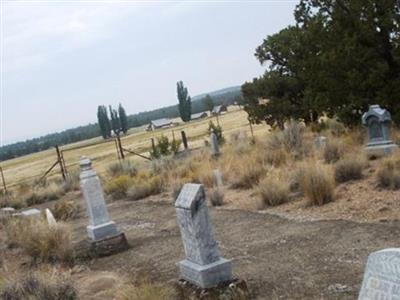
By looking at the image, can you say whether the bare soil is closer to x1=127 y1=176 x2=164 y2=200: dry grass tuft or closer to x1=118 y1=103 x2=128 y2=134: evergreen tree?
x1=127 y1=176 x2=164 y2=200: dry grass tuft

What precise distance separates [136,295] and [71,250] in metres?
4.23

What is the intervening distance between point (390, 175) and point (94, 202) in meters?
5.63

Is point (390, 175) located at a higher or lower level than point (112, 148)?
higher

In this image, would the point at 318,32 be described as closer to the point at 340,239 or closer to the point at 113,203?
the point at 113,203

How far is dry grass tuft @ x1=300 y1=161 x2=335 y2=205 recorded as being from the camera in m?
11.0

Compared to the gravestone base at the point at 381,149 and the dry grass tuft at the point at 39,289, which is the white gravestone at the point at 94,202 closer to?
the dry grass tuft at the point at 39,289

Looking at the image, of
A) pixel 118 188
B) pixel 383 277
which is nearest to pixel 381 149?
pixel 118 188

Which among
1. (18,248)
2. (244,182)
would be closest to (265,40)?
(244,182)

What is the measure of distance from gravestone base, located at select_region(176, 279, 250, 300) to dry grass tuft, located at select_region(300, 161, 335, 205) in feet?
15.2

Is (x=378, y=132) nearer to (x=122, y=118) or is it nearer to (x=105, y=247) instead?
(x=105, y=247)

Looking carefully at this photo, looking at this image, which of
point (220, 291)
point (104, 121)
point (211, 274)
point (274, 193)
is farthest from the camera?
point (104, 121)

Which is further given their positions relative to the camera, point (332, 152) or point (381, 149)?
point (332, 152)

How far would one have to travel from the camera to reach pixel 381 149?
1477 cm

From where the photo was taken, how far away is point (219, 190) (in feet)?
44.5
